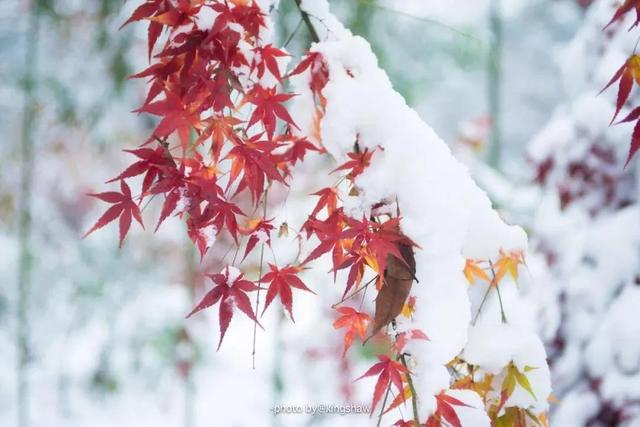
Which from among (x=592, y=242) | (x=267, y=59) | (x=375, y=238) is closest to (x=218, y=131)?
(x=267, y=59)

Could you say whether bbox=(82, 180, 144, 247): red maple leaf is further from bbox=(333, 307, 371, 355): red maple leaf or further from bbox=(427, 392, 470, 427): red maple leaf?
bbox=(427, 392, 470, 427): red maple leaf

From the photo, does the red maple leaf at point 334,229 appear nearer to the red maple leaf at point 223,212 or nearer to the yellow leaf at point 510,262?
the red maple leaf at point 223,212

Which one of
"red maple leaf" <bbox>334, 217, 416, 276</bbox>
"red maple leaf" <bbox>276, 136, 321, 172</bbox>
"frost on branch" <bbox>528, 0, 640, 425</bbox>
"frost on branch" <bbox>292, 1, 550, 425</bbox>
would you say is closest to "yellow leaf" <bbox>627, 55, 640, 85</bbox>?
"frost on branch" <bbox>292, 1, 550, 425</bbox>

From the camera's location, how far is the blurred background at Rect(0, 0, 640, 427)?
2.25 m

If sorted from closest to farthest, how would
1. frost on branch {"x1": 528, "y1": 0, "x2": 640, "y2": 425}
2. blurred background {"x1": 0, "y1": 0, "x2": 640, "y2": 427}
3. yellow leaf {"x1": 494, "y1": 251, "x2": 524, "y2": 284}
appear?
yellow leaf {"x1": 494, "y1": 251, "x2": 524, "y2": 284} < frost on branch {"x1": 528, "y1": 0, "x2": 640, "y2": 425} < blurred background {"x1": 0, "y1": 0, "x2": 640, "y2": 427}

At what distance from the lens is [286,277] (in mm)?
1026

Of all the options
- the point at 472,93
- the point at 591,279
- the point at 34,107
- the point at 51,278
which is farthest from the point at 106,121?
the point at 472,93

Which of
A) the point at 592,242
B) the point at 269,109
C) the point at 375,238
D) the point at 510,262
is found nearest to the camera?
the point at 375,238

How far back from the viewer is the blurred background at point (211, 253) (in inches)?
88.5

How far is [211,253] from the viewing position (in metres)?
5.17

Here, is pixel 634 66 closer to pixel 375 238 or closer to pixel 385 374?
pixel 375 238

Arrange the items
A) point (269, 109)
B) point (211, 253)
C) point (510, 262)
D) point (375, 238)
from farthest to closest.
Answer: point (211, 253) → point (510, 262) → point (269, 109) → point (375, 238)

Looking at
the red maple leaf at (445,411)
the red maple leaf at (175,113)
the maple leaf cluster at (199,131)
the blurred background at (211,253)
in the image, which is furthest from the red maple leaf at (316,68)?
the red maple leaf at (445,411)

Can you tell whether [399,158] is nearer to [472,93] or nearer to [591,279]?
[591,279]
